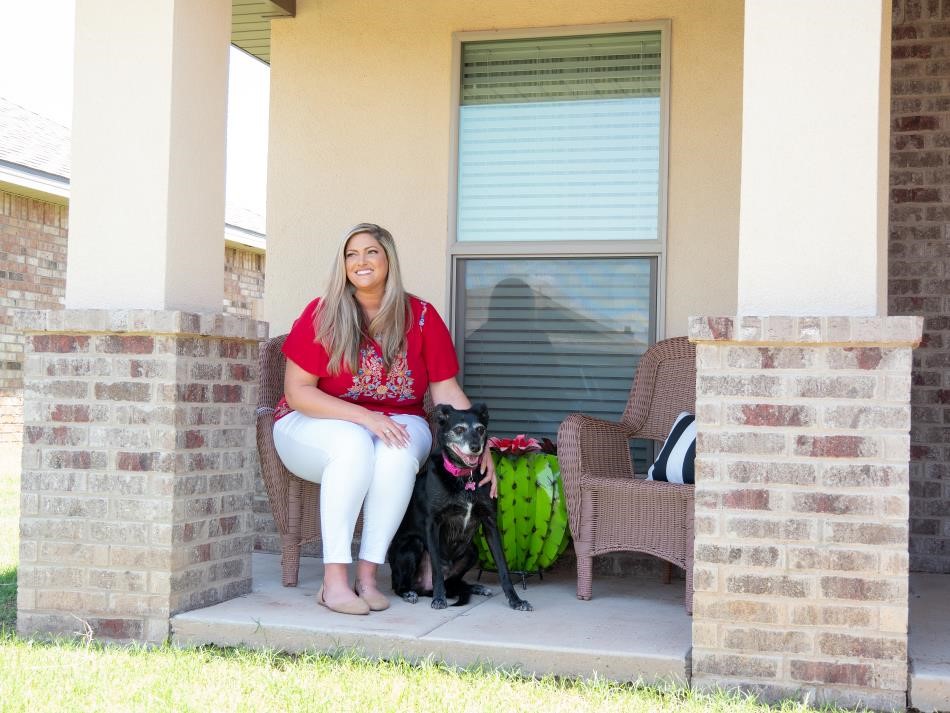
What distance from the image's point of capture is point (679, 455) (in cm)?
400

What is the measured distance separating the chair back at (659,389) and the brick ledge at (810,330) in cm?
138

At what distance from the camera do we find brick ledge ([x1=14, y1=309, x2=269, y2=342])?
138 inches

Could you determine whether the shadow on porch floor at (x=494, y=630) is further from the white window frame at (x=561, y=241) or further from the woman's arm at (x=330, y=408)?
the white window frame at (x=561, y=241)

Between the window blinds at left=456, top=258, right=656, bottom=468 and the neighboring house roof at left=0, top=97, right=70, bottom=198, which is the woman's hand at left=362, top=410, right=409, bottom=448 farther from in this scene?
the neighboring house roof at left=0, top=97, right=70, bottom=198

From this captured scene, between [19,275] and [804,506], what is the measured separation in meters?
8.87

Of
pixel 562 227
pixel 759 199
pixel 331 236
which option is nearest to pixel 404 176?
pixel 331 236

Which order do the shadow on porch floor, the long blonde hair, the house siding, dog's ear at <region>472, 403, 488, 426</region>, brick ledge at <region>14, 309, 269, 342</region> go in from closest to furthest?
the shadow on porch floor, brick ledge at <region>14, 309, 269, 342</region>, dog's ear at <region>472, 403, 488, 426</region>, the long blonde hair, the house siding

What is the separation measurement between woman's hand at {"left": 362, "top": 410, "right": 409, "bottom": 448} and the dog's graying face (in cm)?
13

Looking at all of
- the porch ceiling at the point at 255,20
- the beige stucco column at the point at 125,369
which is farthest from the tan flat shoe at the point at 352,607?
the porch ceiling at the point at 255,20

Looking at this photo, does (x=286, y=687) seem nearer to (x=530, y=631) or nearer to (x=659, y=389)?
(x=530, y=631)

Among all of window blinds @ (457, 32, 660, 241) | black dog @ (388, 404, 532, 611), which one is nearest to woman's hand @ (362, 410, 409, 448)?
black dog @ (388, 404, 532, 611)

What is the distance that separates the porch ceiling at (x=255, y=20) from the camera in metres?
5.24

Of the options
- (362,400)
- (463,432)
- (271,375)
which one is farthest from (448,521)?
(271,375)

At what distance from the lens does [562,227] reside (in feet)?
16.5
